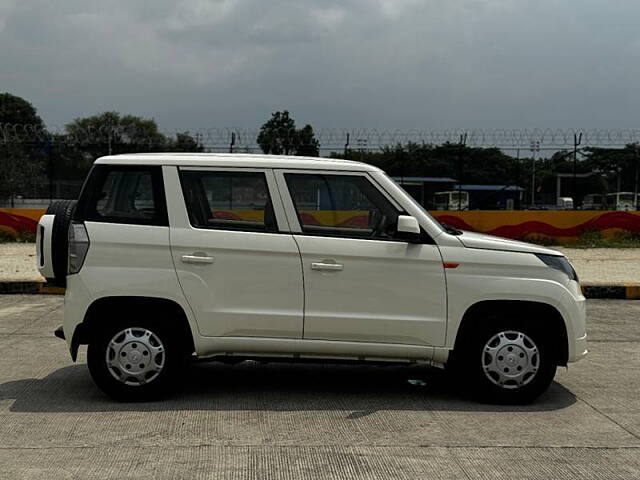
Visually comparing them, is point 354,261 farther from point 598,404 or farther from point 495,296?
point 598,404

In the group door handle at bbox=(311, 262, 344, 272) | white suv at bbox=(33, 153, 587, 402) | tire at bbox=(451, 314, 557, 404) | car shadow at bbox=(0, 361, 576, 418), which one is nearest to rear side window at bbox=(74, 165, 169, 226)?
white suv at bbox=(33, 153, 587, 402)

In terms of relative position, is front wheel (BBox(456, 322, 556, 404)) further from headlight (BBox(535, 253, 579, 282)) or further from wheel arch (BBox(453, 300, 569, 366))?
headlight (BBox(535, 253, 579, 282))

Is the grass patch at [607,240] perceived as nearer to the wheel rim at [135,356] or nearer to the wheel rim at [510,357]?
the wheel rim at [510,357]


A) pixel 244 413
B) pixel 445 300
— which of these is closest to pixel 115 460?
pixel 244 413

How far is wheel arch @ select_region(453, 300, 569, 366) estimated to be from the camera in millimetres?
5594

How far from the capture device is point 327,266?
5.46m

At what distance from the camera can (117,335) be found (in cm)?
549

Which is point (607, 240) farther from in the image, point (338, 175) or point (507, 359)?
point (338, 175)

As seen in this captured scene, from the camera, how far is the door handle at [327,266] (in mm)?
5465

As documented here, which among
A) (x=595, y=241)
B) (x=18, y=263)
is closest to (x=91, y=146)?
(x=18, y=263)

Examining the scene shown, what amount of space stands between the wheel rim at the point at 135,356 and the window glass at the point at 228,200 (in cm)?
93

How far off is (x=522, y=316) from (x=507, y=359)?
0.35m

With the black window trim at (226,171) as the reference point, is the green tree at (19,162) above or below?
above

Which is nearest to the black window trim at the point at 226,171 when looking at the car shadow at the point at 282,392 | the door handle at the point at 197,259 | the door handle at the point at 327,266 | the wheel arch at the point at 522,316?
the door handle at the point at 197,259
